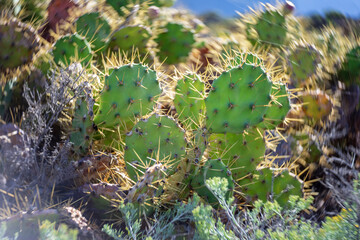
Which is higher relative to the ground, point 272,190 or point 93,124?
point 93,124

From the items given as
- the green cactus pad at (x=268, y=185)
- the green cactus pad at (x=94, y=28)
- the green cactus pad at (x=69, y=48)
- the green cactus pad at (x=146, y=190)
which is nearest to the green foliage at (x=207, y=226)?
the green cactus pad at (x=146, y=190)

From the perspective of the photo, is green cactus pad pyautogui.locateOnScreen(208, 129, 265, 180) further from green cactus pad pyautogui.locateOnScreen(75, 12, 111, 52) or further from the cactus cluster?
green cactus pad pyautogui.locateOnScreen(75, 12, 111, 52)

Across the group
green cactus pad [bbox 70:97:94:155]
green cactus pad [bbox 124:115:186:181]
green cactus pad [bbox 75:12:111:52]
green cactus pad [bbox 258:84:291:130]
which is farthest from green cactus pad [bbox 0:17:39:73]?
green cactus pad [bbox 258:84:291:130]

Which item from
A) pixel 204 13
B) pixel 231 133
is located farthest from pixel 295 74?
pixel 204 13

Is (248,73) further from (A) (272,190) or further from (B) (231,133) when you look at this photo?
(A) (272,190)

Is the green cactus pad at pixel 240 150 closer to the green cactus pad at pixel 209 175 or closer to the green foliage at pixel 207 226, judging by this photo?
the green cactus pad at pixel 209 175

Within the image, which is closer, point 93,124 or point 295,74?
point 93,124

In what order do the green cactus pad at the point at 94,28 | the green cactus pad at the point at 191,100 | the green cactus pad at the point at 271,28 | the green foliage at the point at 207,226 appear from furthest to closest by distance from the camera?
the green cactus pad at the point at 271,28 → the green cactus pad at the point at 94,28 → the green cactus pad at the point at 191,100 → the green foliage at the point at 207,226
